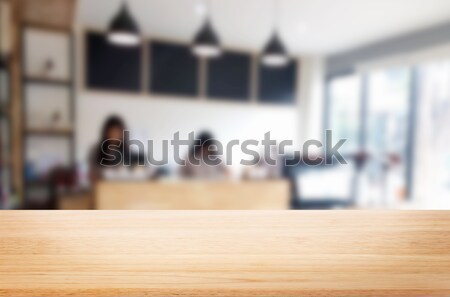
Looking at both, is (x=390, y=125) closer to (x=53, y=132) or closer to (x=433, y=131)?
(x=433, y=131)

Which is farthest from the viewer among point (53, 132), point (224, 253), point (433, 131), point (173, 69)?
point (173, 69)

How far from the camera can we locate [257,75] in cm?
53

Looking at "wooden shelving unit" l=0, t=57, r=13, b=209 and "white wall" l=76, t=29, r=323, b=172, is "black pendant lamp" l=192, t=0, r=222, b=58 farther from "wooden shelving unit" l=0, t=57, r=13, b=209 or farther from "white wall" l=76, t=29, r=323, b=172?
"wooden shelving unit" l=0, t=57, r=13, b=209

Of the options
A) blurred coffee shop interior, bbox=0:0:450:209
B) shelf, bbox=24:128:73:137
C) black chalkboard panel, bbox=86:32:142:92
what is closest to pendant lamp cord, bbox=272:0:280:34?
blurred coffee shop interior, bbox=0:0:450:209

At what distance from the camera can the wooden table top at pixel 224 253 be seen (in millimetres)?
183

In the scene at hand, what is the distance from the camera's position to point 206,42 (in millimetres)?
459

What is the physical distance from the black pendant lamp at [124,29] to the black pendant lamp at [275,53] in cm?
19

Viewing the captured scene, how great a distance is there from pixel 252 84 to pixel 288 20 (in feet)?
0.44

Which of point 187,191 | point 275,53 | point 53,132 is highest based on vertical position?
point 275,53

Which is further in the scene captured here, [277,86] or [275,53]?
[277,86]

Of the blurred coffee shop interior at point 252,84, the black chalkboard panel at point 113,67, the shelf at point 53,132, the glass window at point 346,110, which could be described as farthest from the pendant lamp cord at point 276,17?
the shelf at point 53,132

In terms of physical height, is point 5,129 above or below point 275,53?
below

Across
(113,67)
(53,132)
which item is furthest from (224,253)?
(113,67)

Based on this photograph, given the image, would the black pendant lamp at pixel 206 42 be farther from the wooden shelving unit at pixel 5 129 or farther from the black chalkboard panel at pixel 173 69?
the wooden shelving unit at pixel 5 129
